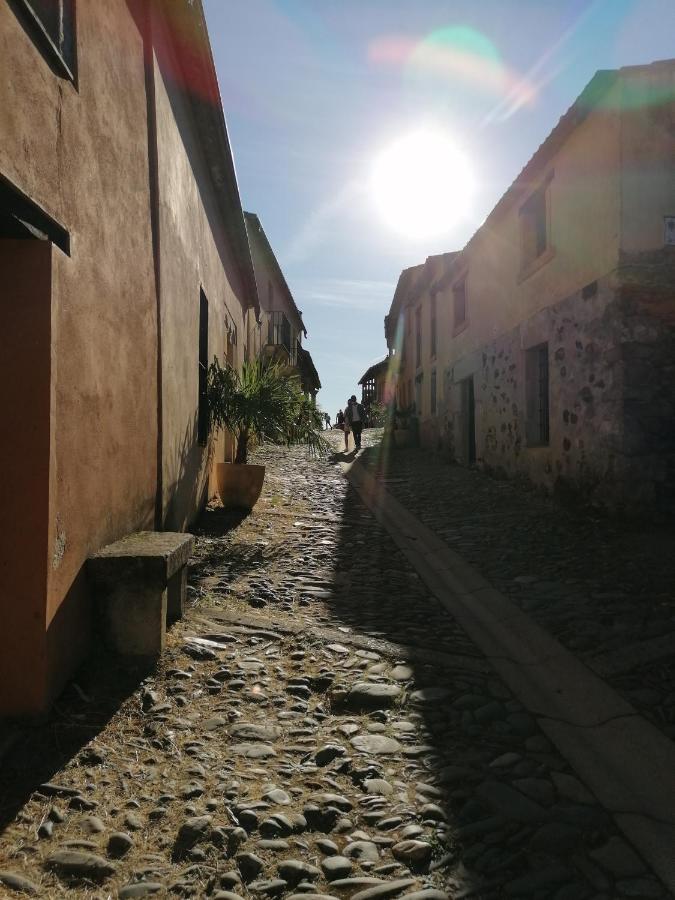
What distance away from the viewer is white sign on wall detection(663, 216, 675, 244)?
254 inches

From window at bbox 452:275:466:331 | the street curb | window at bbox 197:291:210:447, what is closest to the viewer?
the street curb

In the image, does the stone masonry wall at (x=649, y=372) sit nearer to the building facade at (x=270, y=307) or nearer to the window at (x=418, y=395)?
the building facade at (x=270, y=307)

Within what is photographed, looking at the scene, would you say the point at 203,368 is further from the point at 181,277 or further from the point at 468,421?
the point at 468,421

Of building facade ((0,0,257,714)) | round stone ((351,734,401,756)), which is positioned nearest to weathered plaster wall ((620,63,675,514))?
building facade ((0,0,257,714))

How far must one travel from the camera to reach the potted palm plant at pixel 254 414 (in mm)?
6098

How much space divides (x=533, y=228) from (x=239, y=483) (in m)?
6.25

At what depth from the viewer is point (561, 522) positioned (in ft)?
21.5

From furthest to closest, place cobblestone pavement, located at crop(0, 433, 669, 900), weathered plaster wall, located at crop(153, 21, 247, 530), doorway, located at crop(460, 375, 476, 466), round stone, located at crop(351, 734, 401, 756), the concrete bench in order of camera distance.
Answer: doorway, located at crop(460, 375, 476, 466), weathered plaster wall, located at crop(153, 21, 247, 530), the concrete bench, round stone, located at crop(351, 734, 401, 756), cobblestone pavement, located at crop(0, 433, 669, 900)

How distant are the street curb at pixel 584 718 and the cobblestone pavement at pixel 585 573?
0.11m

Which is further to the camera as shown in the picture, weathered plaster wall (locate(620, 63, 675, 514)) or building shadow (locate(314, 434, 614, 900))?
weathered plaster wall (locate(620, 63, 675, 514))

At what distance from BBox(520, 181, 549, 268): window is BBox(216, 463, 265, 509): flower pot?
551cm

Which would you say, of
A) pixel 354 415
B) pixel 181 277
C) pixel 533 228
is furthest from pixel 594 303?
pixel 354 415

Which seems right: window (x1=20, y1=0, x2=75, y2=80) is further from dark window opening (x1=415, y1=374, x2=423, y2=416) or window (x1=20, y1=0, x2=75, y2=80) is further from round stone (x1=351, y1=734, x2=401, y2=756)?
dark window opening (x1=415, y1=374, x2=423, y2=416)

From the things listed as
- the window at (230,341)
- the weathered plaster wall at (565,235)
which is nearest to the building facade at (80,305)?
the window at (230,341)
